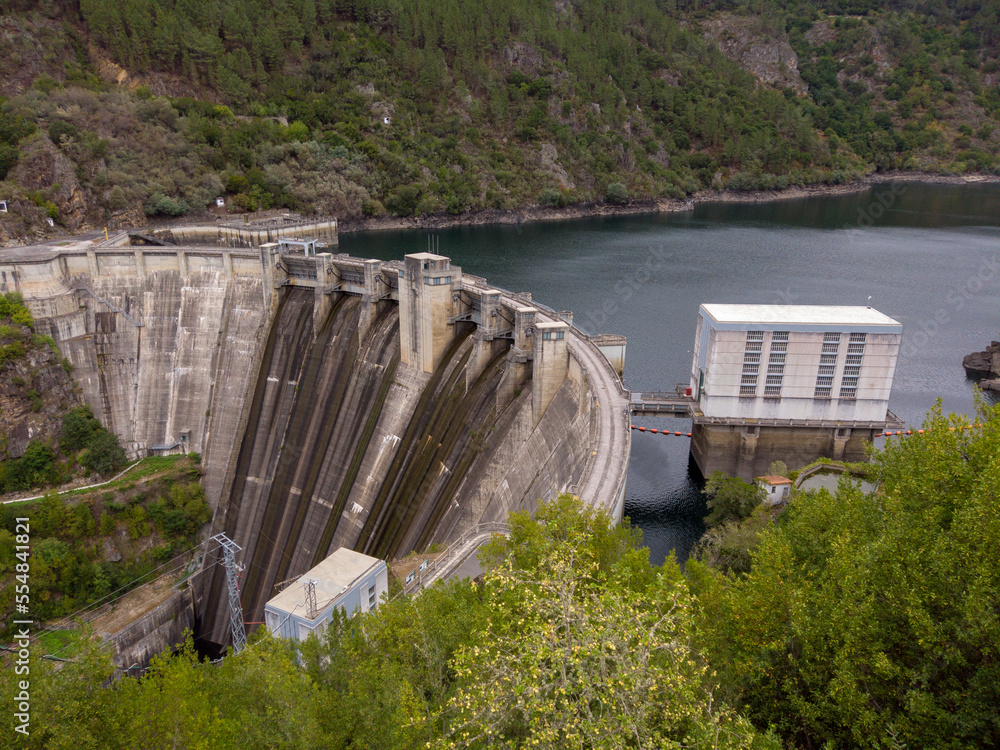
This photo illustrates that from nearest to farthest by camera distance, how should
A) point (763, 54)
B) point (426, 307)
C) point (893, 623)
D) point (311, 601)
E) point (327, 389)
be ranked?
point (893, 623), point (311, 601), point (426, 307), point (327, 389), point (763, 54)

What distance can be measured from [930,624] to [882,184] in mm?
188130

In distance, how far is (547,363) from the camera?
1208 inches

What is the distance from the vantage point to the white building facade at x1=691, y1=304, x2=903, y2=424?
127ft

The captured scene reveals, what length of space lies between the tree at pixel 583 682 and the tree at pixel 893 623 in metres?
1.73

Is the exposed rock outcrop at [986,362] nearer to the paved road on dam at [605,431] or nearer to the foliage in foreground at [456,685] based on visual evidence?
the paved road on dam at [605,431]

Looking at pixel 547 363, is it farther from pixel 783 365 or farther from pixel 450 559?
pixel 783 365

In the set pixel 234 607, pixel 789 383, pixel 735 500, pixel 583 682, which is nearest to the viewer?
pixel 583 682

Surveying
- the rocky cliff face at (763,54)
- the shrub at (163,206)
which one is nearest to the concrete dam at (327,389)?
the shrub at (163,206)

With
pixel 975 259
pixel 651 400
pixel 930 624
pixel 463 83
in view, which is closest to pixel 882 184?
pixel 975 259

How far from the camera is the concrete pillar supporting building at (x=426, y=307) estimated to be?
119 feet

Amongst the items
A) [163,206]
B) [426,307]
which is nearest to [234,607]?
[426,307]

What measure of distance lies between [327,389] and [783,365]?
28293 millimetres

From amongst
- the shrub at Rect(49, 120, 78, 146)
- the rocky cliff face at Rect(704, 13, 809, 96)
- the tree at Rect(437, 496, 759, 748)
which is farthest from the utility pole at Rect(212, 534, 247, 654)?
the rocky cliff face at Rect(704, 13, 809, 96)

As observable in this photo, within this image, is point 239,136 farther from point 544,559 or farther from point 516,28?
point 544,559
